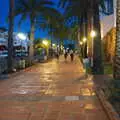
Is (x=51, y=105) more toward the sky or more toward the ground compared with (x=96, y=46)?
more toward the ground

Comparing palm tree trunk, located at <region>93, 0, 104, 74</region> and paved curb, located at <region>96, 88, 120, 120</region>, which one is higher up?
palm tree trunk, located at <region>93, 0, 104, 74</region>

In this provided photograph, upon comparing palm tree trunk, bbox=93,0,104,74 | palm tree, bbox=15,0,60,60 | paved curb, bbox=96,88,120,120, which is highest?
palm tree, bbox=15,0,60,60

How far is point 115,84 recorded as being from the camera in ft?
43.2

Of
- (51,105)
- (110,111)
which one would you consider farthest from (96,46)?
(110,111)

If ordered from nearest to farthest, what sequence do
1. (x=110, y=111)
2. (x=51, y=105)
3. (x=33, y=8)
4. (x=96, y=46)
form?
(x=110, y=111), (x=51, y=105), (x=96, y=46), (x=33, y=8)

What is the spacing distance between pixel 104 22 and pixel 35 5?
27.1ft

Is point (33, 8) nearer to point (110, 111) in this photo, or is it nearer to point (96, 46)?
point (96, 46)

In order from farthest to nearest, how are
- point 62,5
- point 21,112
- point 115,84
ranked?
point 62,5, point 115,84, point 21,112

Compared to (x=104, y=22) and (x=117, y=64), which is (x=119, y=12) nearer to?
(x=117, y=64)

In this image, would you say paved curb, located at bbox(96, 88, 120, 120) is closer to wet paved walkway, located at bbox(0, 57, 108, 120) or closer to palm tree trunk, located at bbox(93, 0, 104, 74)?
wet paved walkway, located at bbox(0, 57, 108, 120)

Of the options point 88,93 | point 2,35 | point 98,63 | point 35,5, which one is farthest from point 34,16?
point 88,93

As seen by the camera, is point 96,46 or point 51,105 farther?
point 96,46

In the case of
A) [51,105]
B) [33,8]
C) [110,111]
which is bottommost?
[51,105]

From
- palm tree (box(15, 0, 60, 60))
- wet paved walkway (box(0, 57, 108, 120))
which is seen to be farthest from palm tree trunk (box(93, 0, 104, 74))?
Result: palm tree (box(15, 0, 60, 60))
